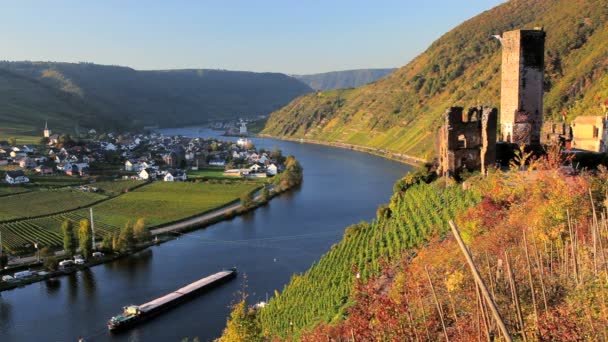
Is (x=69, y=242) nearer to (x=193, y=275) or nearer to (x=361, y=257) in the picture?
(x=193, y=275)

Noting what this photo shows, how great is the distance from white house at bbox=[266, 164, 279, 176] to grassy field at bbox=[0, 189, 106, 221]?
1886 centimetres

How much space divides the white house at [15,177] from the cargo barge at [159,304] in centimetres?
2684

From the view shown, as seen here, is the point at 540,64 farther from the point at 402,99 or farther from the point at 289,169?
the point at 402,99

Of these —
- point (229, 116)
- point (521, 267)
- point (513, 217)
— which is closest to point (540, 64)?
point (513, 217)

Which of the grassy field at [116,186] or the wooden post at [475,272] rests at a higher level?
the wooden post at [475,272]

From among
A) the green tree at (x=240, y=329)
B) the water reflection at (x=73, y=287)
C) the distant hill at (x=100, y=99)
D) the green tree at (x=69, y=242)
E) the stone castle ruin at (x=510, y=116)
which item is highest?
the distant hill at (x=100, y=99)

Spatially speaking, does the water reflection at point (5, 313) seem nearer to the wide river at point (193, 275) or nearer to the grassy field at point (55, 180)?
the wide river at point (193, 275)

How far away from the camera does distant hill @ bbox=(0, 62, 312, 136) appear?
3770 inches

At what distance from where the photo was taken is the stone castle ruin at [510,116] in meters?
17.9

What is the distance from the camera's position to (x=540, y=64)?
18203 millimetres

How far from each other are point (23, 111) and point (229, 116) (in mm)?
85158

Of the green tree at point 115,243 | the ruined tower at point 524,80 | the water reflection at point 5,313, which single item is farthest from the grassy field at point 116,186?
the ruined tower at point 524,80

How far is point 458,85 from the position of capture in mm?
76000

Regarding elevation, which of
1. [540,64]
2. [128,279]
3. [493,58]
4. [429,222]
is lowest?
[128,279]
